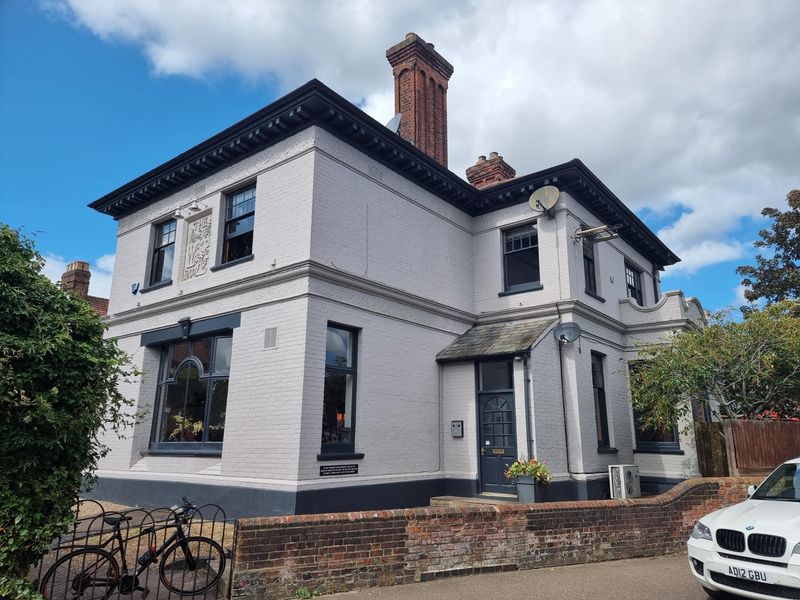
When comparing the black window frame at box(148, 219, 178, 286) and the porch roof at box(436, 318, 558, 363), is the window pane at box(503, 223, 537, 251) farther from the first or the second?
the black window frame at box(148, 219, 178, 286)

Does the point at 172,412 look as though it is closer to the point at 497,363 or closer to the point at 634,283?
the point at 497,363

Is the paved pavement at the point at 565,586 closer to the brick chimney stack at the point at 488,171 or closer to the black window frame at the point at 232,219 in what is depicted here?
the black window frame at the point at 232,219

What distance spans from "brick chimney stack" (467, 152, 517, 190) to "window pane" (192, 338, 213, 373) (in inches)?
392

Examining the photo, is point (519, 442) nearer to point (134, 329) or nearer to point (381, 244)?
point (381, 244)

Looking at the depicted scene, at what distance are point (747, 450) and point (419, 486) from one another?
22.2ft

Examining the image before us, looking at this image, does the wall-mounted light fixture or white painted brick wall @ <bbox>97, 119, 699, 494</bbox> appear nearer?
white painted brick wall @ <bbox>97, 119, 699, 494</bbox>

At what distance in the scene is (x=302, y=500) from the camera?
10.2 m

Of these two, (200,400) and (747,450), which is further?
(200,400)

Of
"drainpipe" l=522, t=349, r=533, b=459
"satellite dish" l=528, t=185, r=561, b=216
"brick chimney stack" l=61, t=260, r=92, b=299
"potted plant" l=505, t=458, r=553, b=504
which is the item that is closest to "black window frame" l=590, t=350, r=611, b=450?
"drainpipe" l=522, t=349, r=533, b=459

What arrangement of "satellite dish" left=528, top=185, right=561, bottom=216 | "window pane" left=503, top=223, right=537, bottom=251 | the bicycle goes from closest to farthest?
the bicycle
"satellite dish" left=528, top=185, right=561, bottom=216
"window pane" left=503, top=223, right=537, bottom=251

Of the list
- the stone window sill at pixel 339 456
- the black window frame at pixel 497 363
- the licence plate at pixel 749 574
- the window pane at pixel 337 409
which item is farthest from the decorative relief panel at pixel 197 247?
the licence plate at pixel 749 574

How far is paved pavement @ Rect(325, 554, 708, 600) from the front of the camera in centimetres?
662

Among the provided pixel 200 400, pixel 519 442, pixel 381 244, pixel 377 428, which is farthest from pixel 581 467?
pixel 200 400

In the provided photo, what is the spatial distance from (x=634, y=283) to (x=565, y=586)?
14.2 m
